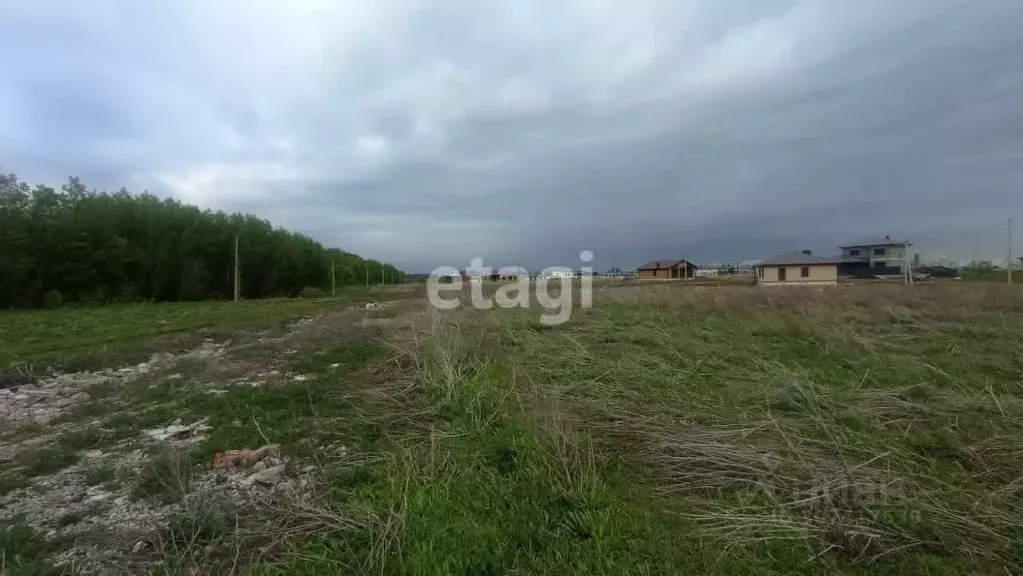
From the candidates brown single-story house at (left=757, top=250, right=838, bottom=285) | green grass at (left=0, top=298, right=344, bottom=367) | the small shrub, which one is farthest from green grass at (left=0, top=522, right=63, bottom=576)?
brown single-story house at (left=757, top=250, right=838, bottom=285)

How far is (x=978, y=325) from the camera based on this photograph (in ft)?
26.3

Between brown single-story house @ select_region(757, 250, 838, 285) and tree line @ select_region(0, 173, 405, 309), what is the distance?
1086 inches

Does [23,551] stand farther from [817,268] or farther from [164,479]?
[817,268]

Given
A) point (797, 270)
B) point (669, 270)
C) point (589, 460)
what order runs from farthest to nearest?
point (669, 270) → point (797, 270) → point (589, 460)

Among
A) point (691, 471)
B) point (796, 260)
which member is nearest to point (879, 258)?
point (796, 260)

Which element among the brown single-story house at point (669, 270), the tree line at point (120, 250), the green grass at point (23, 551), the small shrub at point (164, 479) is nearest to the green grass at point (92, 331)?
the tree line at point (120, 250)

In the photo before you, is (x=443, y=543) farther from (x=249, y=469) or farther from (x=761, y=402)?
(x=761, y=402)

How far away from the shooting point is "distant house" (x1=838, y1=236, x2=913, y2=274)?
34969mm

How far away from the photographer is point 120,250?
17375mm

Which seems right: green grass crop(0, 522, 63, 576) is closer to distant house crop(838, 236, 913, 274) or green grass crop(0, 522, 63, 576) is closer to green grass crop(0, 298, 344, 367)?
green grass crop(0, 298, 344, 367)

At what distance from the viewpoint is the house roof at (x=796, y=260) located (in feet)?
89.6

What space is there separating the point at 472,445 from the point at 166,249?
21.3m

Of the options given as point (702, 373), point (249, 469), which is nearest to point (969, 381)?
point (702, 373)

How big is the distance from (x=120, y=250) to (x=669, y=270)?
38513 mm
